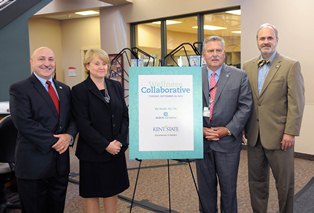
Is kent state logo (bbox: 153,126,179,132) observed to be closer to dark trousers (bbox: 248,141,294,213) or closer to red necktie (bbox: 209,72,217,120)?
red necktie (bbox: 209,72,217,120)

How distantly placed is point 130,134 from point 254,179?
3.95 feet

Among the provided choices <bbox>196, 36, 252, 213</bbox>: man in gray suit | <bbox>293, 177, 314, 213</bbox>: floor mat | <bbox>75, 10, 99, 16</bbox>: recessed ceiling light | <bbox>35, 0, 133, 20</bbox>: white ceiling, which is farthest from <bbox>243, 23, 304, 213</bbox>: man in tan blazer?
<bbox>75, 10, 99, 16</bbox>: recessed ceiling light

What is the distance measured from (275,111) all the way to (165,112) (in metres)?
0.91

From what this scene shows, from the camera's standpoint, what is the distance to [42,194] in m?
2.24

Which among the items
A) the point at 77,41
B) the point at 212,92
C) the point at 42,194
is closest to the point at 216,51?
the point at 212,92

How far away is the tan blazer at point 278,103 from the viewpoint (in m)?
2.42

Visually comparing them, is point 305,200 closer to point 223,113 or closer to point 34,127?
point 223,113

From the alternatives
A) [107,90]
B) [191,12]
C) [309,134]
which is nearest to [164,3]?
[191,12]

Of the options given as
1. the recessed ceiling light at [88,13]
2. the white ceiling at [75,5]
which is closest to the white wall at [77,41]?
the recessed ceiling light at [88,13]

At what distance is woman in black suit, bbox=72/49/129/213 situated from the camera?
223cm

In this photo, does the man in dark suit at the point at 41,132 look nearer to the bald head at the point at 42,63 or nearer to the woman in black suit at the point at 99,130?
the bald head at the point at 42,63

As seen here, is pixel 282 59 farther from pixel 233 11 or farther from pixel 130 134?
pixel 233 11

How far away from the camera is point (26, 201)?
219cm

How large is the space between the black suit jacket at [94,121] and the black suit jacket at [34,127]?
5.5 inches
